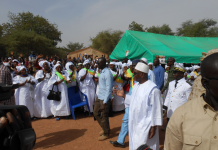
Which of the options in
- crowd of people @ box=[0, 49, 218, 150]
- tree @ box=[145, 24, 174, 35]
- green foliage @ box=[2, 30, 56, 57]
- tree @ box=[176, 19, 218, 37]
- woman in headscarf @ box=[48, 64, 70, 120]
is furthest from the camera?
tree @ box=[145, 24, 174, 35]

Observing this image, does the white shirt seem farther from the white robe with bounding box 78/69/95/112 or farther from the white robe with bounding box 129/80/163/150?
the white robe with bounding box 78/69/95/112

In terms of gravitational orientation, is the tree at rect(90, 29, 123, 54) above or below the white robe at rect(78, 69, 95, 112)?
above

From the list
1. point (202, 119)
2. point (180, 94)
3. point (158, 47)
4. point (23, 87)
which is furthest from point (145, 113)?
point (158, 47)

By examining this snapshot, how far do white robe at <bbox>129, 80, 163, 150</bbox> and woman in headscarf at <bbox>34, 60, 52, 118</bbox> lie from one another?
4375 millimetres

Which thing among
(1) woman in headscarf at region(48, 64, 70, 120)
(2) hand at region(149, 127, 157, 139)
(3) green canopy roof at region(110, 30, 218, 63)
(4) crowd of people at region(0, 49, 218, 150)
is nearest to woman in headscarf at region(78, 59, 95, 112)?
(4) crowd of people at region(0, 49, 218, 150)

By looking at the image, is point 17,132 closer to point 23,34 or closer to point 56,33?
Answer: point 23,34

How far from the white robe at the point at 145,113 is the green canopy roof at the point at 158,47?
821cm

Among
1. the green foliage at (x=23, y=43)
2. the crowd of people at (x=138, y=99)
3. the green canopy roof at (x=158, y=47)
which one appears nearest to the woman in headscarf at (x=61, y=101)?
the crowd of people at (x=138, y=99)

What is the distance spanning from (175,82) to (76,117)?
4099 mm

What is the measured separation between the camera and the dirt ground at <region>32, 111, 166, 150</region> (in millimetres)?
4105

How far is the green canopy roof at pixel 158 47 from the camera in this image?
37.1 ft

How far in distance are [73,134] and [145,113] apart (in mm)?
2898

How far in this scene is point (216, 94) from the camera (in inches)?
44.4

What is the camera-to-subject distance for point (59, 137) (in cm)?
461
